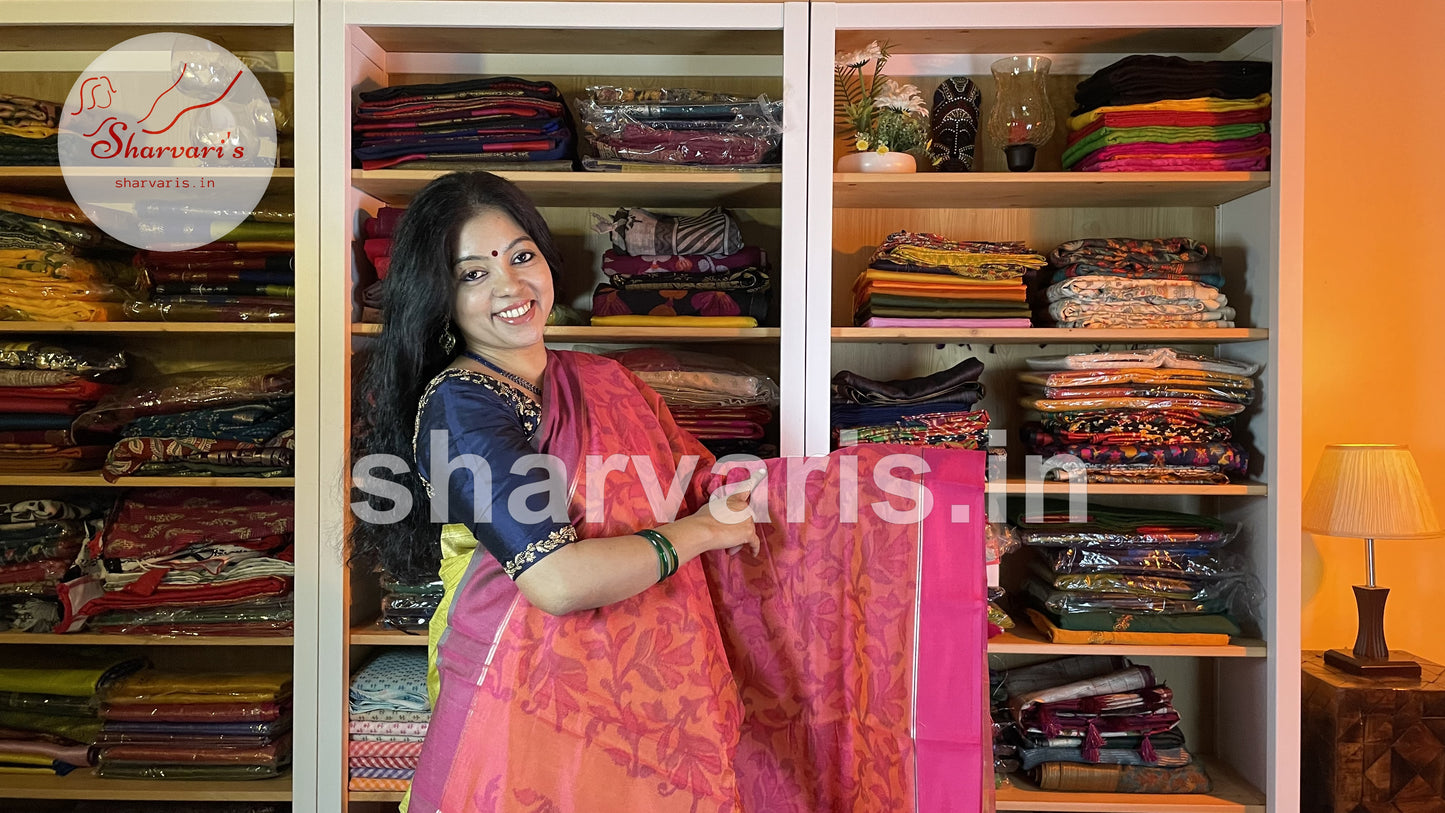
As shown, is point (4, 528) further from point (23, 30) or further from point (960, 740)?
point (960, 740)

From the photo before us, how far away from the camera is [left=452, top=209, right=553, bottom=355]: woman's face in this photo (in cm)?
148

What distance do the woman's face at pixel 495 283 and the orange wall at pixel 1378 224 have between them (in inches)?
84.9

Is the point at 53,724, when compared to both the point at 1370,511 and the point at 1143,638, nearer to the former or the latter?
the point at 1143,638

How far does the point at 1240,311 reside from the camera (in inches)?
94.8

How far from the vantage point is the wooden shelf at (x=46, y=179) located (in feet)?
7.48

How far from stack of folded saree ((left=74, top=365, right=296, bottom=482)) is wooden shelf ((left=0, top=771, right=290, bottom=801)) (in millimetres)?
698

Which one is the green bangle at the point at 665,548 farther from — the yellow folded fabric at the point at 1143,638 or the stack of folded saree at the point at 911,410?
the yellow folded fabric at the point at 1143,638

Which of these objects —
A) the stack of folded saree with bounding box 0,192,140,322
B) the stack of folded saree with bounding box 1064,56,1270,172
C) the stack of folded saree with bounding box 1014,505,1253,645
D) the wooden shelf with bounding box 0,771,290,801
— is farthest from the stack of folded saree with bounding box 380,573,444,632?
the stack of folded saree with bounding box 1064,56,1270,172

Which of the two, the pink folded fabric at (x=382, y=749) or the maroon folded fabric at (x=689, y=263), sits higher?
the maroon folded fabric at (x=689, y=263)

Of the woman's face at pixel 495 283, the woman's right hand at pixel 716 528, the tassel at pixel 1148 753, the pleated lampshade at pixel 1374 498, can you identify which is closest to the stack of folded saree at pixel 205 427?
the woman's face at pixel 495 283

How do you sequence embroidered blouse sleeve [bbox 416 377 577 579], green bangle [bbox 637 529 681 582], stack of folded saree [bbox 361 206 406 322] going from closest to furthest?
1. embroidered blouse sleeve [bbox 416 377 577 579]
2. green bangle [bbox 637 529 681 582]
3. stack of folded saree [bbox 361 206 406 322]

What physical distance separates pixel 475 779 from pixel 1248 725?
6.10ft

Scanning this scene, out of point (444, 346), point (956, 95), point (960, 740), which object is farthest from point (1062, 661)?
point (444, 346)

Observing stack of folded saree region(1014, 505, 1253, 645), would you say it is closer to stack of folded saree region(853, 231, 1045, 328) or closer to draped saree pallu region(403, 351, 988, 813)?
stack of folded saree region(853, 231, 1045, 328)
